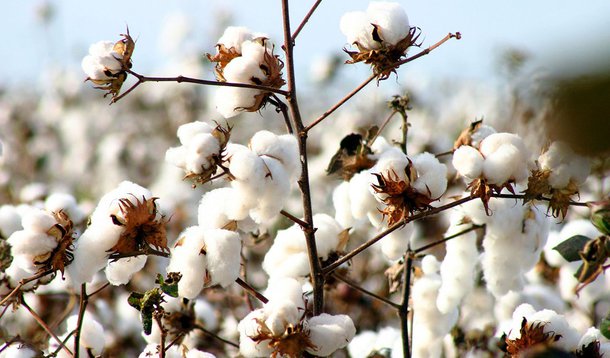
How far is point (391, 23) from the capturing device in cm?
140

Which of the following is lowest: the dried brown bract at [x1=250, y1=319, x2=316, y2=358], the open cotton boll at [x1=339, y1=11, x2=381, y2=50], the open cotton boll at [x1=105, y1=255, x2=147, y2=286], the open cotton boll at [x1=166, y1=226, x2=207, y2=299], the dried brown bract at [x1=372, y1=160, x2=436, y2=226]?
the dried brown bract at [x1=250, y1=319, x2=316, y2=358]

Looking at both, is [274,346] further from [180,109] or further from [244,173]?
[180,109]

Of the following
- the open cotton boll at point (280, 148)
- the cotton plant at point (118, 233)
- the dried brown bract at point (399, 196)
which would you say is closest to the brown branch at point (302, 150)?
the open cotton boll at point (280, 148)

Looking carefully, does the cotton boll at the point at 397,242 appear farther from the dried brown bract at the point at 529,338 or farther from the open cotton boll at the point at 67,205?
the open cotton boll at the point at 67,205

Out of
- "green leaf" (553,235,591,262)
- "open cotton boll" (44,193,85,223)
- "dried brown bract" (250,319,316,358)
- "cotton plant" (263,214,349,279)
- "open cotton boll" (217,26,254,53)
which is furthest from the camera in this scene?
"open cotton boll" (44,193,85,223)

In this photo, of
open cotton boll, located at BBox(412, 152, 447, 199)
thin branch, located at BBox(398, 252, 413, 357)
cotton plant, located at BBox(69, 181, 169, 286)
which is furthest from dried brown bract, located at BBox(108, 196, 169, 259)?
thin branch, located at BBox(398, 252, 413, 357)

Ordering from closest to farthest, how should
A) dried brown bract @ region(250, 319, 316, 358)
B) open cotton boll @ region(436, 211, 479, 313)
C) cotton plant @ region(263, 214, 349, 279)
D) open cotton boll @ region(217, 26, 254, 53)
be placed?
1. dried brown bract @ region(250, 319, 316, 358)
2. open cotton boll @ region(217, 26, 254, 53)
3. cotton plant @ region(263, 214, 349, 279)
4. open cotton boll @ region(436, 211, 479, 313)

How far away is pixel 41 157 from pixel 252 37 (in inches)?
166

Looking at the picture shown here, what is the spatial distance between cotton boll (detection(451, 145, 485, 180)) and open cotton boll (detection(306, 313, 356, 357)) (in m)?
0.31

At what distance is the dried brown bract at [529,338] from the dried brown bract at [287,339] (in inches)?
14.3

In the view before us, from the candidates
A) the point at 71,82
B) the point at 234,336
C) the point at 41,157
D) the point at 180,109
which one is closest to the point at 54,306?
the point at 234,336

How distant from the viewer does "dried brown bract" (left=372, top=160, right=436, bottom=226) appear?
1.37 metres

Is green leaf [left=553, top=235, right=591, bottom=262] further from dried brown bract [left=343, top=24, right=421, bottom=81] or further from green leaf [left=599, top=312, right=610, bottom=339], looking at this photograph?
dried brown bract [left=343, top=24, right=421, bottom=81]

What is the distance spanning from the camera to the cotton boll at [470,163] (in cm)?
133
